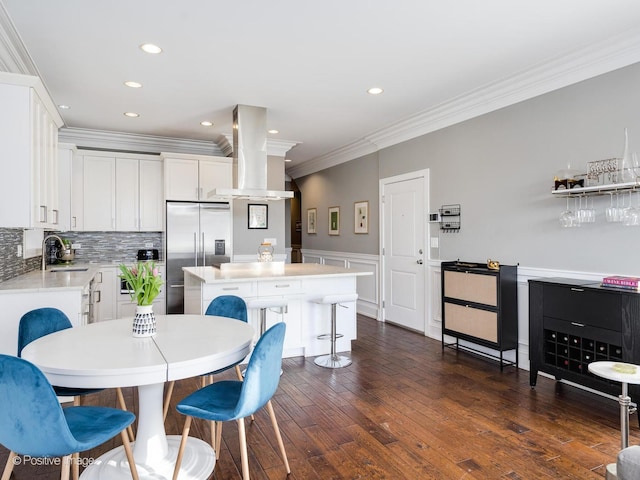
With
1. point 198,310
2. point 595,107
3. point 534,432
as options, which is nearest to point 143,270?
point 198,310

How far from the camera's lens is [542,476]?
212 centimetres

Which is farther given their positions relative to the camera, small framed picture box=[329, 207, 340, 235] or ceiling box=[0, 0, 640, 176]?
small framed picture box=[329, 207, 340, 235]

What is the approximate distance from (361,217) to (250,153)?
243 centimetres

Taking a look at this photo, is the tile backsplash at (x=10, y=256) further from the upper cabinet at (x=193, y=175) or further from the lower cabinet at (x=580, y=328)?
the lower cabinet at (x=580, y=328)

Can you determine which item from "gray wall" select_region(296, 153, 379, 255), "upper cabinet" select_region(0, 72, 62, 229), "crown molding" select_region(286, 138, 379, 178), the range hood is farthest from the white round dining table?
"crown molding" select_region(286, 138, 379, 178)

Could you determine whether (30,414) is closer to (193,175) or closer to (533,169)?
(533,169)

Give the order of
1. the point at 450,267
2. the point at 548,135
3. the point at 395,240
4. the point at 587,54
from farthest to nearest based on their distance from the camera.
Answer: the point at 395,240 → the point at 450,267 → the point at 548,135 → the point at 587,54

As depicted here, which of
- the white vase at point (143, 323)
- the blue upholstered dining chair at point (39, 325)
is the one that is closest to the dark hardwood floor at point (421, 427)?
the blue upholstered dining chair at point (39, 325)

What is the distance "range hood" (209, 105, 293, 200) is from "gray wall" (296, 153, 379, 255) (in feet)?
6.49

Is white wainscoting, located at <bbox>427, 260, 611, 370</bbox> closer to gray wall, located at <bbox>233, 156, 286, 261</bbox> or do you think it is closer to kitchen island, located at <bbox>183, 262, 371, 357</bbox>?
kitchen island, located at <bbox>183, 262, 371, 357</bbox>

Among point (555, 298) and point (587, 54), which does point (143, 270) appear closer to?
point (555, 298)

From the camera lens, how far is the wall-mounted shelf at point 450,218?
464 centimetres

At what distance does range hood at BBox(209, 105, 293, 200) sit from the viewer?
4.59 m

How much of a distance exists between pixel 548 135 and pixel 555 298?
148 cm
